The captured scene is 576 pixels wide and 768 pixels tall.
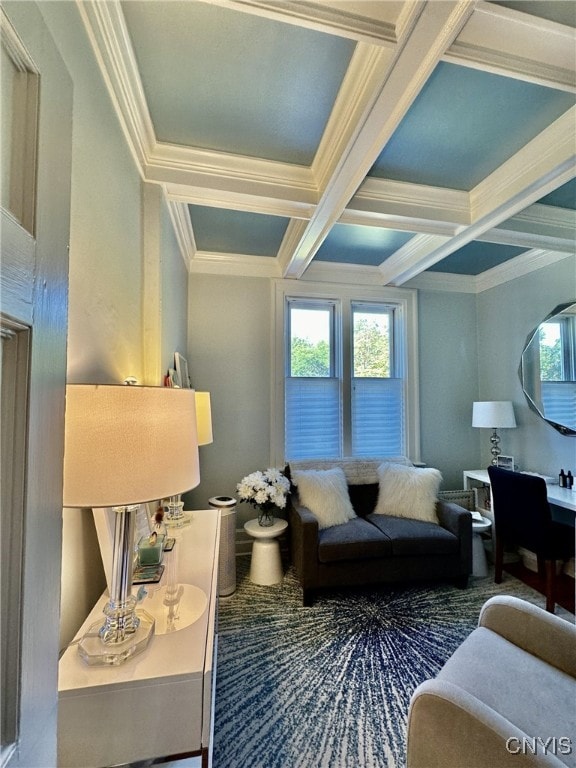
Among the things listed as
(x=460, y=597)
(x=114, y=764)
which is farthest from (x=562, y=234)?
(x=114, y=764)

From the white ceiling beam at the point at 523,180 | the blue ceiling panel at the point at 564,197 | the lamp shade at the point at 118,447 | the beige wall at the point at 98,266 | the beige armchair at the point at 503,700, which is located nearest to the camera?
the lamp shade at the point at 118,447

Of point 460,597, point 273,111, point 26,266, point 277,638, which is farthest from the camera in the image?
point 460,597

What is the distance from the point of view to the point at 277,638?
6.75 ft

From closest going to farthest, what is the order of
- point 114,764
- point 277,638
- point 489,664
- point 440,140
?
point 114,764 < point 489,664 < point 440,140 < point 277,638

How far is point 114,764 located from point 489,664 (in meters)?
1.21

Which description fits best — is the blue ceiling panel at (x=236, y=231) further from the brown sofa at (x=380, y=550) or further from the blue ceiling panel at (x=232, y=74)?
the brown sofa at (x=380, y=550)

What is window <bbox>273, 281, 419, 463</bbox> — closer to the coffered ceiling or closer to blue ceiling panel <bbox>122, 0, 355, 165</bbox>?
the coffered ceiling

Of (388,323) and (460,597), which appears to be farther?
(388,323)

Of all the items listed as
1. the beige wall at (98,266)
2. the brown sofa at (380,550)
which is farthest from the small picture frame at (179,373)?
the brown sofa at (380,550)

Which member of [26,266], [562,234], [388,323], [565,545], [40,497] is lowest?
[565,545]

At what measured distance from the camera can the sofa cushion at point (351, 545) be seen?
2373mm

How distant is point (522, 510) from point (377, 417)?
1.52 meters

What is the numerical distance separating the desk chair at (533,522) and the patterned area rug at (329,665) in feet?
1.25

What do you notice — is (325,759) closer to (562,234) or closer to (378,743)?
(378,743)
